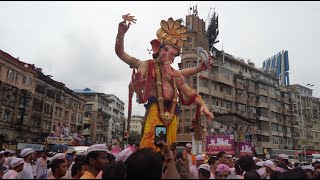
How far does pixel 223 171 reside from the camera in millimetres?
4562

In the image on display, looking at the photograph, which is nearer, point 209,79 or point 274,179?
point 274,179

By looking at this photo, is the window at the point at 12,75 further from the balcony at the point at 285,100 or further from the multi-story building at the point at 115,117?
the balcony at the point at 285,100

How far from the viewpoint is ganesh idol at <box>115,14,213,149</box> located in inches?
282

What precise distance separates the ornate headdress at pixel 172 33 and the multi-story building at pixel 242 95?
27.0m

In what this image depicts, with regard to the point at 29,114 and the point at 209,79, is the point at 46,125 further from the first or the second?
the point at 209,79

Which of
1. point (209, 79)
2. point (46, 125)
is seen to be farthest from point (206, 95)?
point (46, 125)

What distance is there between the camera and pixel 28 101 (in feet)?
123

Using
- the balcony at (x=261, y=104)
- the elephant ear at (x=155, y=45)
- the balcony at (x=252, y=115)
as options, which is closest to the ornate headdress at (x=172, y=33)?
the elephant ear at (x=155, y=45)

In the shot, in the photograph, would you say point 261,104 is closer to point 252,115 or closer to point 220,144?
point 252,115

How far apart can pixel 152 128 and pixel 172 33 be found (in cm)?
251

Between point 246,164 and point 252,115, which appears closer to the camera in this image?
point 246,164

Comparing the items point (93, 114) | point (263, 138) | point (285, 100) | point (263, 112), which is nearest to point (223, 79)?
point (263, 112)

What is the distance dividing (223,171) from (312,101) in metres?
65.5

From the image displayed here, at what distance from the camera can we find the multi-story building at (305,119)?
55906 millimetres
